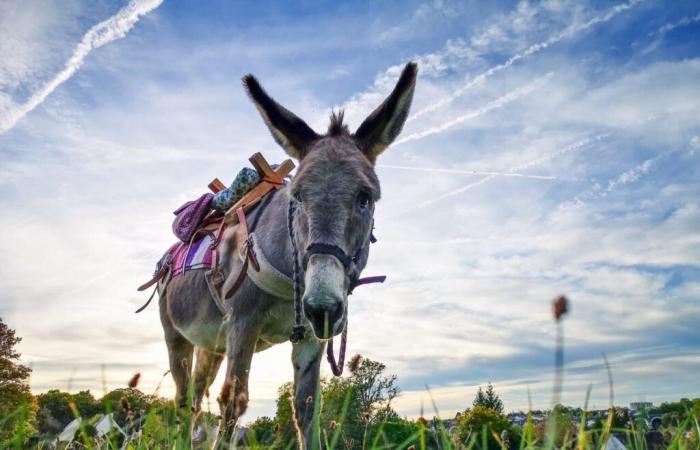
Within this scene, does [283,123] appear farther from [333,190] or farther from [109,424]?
[109,424]

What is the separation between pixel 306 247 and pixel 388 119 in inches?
74.1

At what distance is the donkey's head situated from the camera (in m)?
4.27

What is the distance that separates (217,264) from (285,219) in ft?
4.13

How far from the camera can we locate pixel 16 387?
4294cm

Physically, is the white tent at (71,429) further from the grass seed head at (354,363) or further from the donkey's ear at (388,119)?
the donkey's ear at (388,119)

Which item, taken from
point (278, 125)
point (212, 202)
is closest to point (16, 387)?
point (212, 202)

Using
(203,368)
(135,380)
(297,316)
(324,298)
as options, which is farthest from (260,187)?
(135,380)

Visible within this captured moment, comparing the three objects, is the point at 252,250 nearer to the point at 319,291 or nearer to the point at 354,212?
the point at 354,212

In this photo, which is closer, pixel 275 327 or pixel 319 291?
pixel 319 291

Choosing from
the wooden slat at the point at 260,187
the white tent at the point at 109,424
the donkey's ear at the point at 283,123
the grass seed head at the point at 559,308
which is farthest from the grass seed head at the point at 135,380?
the wooden slat at the point at 260,187

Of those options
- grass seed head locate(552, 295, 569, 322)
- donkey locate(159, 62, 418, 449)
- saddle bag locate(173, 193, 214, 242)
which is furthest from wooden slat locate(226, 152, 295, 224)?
grass seed head locate(552, 295, 569, 322)

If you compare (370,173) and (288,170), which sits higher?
(288,170)

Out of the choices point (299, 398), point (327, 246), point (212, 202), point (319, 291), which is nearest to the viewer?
point (319, 291)

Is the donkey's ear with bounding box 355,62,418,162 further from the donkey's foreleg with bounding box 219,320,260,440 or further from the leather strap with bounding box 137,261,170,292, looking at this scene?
the leather strap with bounding box 137,261,170,292
